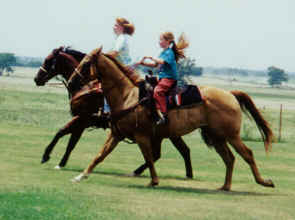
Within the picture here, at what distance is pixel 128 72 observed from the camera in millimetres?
12883

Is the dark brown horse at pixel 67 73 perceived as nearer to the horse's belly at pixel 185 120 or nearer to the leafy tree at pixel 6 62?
the horse's belly at pixel 185 120

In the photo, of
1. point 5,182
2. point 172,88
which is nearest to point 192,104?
point 172,88

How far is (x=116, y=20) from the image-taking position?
1396 centimetres

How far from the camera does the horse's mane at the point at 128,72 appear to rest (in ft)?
42.0

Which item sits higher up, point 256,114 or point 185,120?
point 185,120

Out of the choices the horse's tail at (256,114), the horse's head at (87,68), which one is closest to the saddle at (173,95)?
the horse's head at (87,68)

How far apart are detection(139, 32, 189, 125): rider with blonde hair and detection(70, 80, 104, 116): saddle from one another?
8.08ft

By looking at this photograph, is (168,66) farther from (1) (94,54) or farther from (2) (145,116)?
(1) (94,54)

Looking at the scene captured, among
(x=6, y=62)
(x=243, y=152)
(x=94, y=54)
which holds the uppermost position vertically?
(x=94, y=54)

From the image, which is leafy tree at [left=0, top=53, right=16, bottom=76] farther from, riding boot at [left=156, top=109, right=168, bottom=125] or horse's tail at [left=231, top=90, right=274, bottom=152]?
riding boot at [left=156, top=109, right=168, bottom=125]

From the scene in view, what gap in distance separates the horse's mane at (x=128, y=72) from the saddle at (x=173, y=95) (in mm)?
133

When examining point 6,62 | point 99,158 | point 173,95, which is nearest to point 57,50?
point 99,158

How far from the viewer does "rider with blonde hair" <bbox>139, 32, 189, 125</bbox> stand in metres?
12.2

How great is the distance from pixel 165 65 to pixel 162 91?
1.54ft
